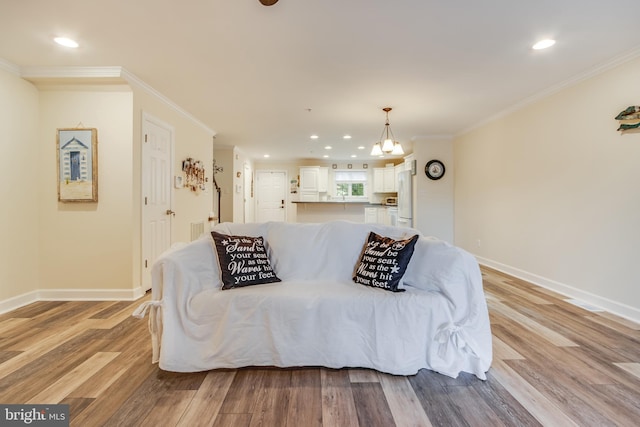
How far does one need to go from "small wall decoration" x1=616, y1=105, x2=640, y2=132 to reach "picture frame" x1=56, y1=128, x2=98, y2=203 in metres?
5.19

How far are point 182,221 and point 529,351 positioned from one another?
430 cm

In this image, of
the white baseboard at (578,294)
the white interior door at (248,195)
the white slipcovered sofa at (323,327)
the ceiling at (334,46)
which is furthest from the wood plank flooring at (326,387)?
the white interior door at (248,195)

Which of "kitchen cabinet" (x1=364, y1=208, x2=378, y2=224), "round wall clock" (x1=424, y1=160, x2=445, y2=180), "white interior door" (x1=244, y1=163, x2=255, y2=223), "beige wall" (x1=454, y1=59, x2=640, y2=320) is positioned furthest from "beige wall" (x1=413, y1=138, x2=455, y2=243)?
"white interior door" (x1=244, y1=163, x2=255, y2=223)

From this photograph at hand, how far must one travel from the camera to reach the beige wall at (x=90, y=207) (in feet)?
10.3

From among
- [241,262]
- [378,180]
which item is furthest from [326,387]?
[378,180]

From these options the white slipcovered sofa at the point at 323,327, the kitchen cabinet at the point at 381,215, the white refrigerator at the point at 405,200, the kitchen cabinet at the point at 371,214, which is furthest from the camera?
the kitchen cabinet at the point at 371,214

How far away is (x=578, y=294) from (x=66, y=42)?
5.47 meters

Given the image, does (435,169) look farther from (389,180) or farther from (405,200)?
(389,180)

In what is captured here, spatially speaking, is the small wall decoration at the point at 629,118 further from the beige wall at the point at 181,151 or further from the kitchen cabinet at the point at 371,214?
the kitchen cabinet at the point at 371,214

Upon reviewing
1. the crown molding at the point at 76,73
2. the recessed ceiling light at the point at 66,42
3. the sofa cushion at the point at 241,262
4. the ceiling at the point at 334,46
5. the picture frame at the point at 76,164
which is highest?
the ceiling at the point at 334,46

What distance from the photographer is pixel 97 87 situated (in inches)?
123

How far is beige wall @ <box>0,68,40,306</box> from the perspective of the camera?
111 inches

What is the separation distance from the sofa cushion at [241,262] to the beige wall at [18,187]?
2309mm

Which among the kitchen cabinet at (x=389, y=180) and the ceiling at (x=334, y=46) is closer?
the ceiling at (x=334, y=46)
